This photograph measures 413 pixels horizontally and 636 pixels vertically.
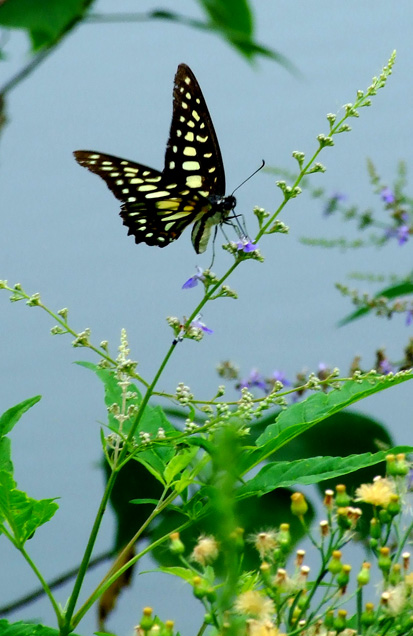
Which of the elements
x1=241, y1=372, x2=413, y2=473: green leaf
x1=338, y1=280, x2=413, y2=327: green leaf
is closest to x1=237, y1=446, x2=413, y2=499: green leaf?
x1=241, y1=372, x2=413, y2=473: green leaf

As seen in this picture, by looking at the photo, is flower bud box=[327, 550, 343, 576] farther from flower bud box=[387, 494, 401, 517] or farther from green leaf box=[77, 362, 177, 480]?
green leaf box=[77, 362, 177, 480]

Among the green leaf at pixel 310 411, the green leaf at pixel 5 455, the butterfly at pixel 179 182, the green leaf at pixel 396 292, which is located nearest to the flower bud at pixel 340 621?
the green leaf at pixel 310 411

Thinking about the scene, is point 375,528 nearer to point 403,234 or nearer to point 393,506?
point 393,506

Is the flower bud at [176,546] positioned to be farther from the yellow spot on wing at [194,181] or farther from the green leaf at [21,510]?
the yellow spot on wing at [194,181]

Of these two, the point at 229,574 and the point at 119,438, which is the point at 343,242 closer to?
the point at 119,438

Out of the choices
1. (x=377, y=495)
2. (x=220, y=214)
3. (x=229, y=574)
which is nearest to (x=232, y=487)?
(x=229, y=574)

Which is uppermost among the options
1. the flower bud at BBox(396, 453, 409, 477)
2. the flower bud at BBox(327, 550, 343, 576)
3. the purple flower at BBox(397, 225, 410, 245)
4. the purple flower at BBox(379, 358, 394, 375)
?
the purple flower at BBox(397, 225, 410, 245)

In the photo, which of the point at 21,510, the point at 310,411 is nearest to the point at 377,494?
the point at 310,411
